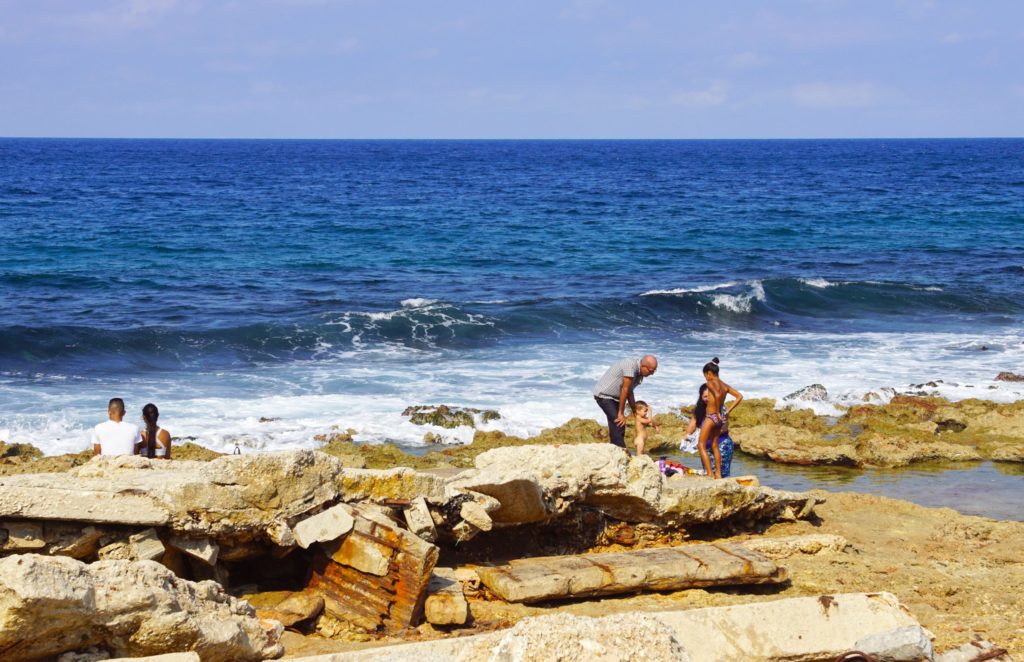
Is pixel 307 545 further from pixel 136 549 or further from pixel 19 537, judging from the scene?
pixel 19 537

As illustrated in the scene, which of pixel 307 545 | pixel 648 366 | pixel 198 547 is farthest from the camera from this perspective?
pixel 648 366

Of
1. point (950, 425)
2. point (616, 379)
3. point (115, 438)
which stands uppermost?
point (616, 379)

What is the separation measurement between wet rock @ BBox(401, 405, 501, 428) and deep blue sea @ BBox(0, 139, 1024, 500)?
0.91 ft

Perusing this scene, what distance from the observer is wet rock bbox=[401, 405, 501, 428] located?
1520cm

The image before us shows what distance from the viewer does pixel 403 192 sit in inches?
2296

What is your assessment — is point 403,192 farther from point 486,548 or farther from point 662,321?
point 486,548

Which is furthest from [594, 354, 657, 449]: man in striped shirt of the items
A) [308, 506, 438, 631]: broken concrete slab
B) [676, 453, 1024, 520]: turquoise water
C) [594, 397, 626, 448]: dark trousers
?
[308, 506, 438, 631]: broken concrete slab

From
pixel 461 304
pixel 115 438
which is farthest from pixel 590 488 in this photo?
pixel 461 304

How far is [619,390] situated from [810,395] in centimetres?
655

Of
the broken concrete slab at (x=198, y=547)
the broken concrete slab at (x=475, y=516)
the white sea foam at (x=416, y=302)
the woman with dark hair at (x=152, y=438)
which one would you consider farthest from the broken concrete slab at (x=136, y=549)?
the white sea foam at (x=416, y=302)

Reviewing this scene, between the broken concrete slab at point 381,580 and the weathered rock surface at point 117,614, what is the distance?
769mm

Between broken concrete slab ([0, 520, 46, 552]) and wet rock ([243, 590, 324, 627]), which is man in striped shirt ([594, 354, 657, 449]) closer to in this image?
wet rock ([243, 590, 324, 627])

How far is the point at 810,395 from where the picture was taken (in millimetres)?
16422

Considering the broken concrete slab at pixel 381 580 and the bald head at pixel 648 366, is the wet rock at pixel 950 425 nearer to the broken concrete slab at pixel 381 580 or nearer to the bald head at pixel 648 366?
the bald head at pixel 648 366
